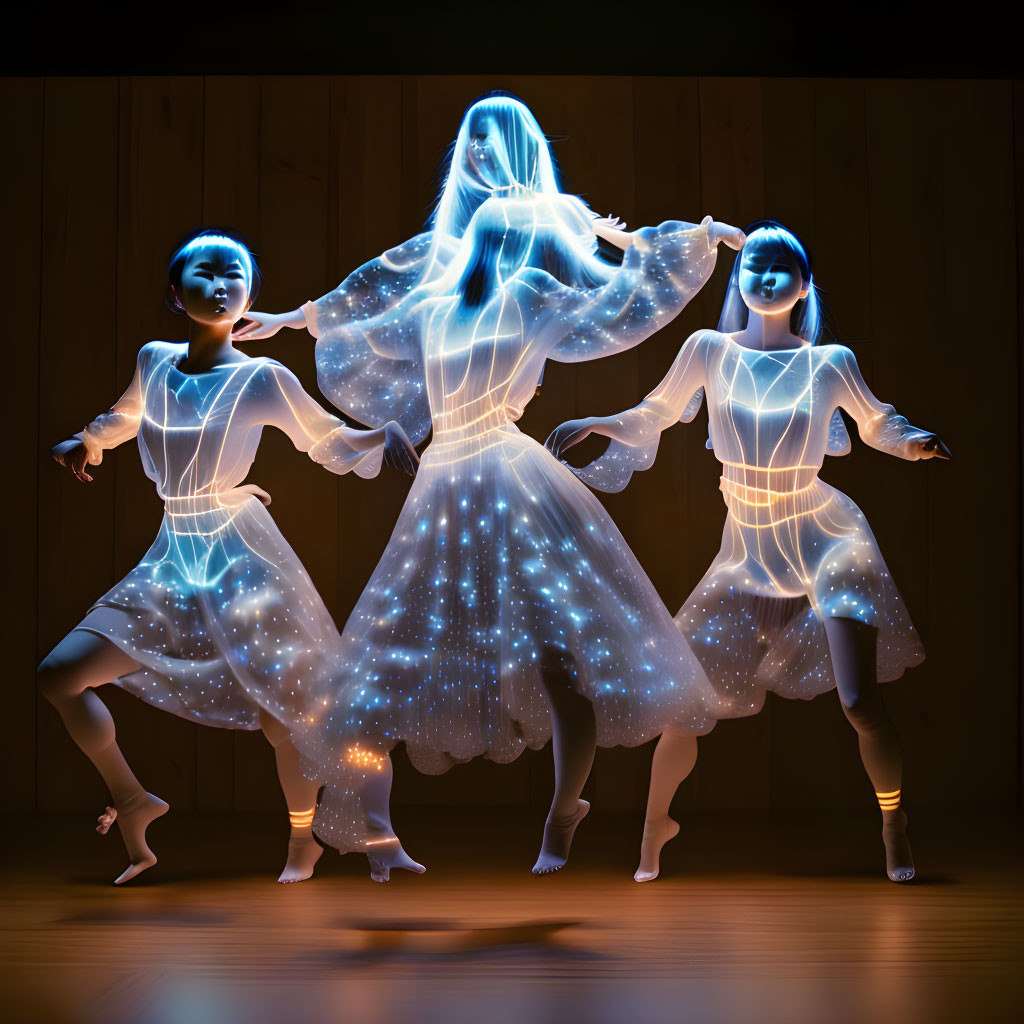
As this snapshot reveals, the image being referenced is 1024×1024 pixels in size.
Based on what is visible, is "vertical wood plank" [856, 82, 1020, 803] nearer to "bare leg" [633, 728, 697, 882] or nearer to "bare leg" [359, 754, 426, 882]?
"bare leg" [633, 728, 697, 882]

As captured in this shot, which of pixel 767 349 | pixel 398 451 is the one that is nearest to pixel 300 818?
pixel 398 451

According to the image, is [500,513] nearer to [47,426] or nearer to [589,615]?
[589,615]

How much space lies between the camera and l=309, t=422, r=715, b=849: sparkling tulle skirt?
8.62ft

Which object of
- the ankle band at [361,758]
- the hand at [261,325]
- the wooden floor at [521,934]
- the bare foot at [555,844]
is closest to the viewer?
the wooden floor at [521,934]

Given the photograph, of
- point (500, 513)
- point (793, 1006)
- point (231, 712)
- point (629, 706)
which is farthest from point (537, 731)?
point (793, 1006)

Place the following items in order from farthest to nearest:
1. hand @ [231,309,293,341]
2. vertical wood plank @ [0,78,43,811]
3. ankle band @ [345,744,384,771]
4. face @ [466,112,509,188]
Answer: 1. vertical wood plank @ [0,78,43,811]
2. hand @ [231,309,293,341]
3. face @ [466,112,509,188]
4. ankle band @ [345,744,384,771]

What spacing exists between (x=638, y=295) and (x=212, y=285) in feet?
3.58

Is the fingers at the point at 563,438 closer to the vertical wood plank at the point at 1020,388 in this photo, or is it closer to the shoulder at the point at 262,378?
the shoulder at the point at 262,378

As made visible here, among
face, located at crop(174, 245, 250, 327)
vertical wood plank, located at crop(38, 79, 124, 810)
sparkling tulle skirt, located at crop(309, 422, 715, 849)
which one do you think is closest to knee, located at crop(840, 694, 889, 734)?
sparkling tulle skirt, located at crop(309, 422, 715, 849)

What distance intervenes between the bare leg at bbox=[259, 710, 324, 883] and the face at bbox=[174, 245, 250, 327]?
1.05m

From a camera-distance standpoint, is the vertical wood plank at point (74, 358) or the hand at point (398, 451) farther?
the vertical wood plank at point (74, 358)

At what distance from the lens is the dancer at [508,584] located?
8.61ft

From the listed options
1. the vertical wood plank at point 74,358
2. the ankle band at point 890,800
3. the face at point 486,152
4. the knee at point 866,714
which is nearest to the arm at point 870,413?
the knee at point 866,714

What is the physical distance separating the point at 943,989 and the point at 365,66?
10.6 ft
